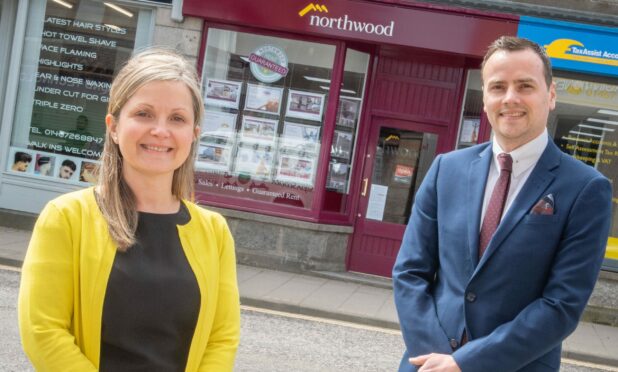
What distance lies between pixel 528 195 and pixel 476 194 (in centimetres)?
16

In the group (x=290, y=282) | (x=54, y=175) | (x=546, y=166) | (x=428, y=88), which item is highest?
(x=428, y=88)

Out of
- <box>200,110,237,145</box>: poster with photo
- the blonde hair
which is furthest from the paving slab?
the blonde hair

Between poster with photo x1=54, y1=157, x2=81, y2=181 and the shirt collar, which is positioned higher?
the shirt collar

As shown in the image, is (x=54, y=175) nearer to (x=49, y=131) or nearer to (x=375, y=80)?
(x=49, y=131)

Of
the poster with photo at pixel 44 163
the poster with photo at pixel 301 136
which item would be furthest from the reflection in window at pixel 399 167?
the poster with photo at pixel 44 163

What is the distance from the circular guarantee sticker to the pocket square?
335 inches

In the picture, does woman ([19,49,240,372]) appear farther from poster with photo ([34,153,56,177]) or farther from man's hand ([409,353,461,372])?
poster with photo ([34,153,56,177])

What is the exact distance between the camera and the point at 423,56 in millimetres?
10555

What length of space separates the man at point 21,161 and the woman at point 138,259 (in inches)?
374

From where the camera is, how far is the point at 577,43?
9844 millimetres

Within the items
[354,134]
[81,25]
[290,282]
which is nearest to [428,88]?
[354,134]

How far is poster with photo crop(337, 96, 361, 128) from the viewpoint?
1057cm

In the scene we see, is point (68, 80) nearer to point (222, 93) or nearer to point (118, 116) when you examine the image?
point (222, 93)

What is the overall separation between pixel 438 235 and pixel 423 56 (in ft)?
27.8
